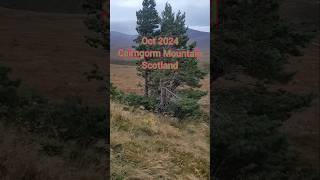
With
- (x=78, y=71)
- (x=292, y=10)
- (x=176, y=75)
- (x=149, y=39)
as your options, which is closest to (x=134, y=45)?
(x=149, y=39)

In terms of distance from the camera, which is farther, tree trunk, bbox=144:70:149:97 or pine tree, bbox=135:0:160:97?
tree trunk, bbox=144:70:149:97

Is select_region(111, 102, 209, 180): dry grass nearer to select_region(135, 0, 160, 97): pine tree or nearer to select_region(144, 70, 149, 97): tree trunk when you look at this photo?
select_region(144, 70, 149, 97): tree trunk

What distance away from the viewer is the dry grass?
831 centimetres

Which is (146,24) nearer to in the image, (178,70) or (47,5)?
(178,70)

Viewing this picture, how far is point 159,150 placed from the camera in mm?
8414

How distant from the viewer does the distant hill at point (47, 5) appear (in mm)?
9578

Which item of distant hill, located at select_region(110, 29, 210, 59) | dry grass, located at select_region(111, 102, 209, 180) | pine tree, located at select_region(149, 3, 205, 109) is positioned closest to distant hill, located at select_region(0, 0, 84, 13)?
distant hill, located at select_region(110, 29, 210, 59)

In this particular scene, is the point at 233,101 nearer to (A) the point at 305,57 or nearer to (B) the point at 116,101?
(A) the point at 305,57

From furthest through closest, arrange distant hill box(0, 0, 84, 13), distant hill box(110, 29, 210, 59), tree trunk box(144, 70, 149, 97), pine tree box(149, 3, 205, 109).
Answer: distant hill box(0, 0, 84, 13) → tree trunk box(144, 70, 149, 97) → pine tree box(149, 3, 205, 109) → distant hill box(110, 29, 210, 59)

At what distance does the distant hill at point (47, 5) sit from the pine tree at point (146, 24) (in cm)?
171

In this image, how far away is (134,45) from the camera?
8.31 m

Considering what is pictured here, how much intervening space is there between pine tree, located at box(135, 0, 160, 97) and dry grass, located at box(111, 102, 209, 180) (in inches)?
25.7

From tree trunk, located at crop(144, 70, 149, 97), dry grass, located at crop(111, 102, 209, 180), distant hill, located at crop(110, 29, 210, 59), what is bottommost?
dry grass, located at crop(111, 102, 209, 180)

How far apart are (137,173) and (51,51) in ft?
10.0
